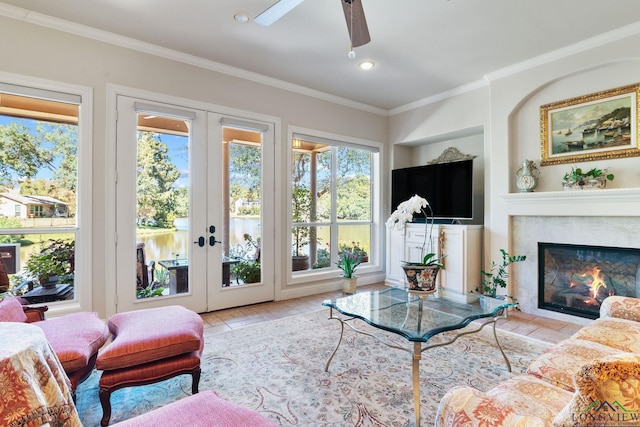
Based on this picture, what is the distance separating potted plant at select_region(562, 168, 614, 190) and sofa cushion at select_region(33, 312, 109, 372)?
4.38 m

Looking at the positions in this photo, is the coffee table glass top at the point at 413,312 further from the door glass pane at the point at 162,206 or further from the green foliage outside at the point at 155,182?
the green foliage outside at the point at 155,182

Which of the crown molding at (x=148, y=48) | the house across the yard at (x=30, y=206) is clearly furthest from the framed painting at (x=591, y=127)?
the house across the yard at (x=30, y=206)

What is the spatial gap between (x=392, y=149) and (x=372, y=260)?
6.27 feet

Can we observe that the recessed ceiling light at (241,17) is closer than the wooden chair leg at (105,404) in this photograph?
No

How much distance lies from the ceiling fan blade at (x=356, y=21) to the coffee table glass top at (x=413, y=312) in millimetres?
1983

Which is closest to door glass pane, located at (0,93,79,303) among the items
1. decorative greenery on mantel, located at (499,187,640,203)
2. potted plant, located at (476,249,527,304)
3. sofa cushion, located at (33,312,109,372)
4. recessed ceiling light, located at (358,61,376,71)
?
sofa cushion, located at (33,312,109,372)

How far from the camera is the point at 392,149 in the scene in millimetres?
5488

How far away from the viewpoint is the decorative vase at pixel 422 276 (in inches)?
95.6

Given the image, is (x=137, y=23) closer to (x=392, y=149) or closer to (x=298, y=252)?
(x=298, y=252)

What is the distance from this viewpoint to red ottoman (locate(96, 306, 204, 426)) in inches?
69.3

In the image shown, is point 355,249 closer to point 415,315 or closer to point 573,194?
point 573,194

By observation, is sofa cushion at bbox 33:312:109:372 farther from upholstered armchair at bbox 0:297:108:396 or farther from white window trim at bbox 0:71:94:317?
white window trim at bbox 0:71:94:317

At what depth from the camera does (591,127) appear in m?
3.40

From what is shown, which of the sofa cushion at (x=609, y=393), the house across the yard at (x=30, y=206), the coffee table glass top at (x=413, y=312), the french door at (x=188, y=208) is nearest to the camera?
the sofa cushion at (x=609, y=393)
